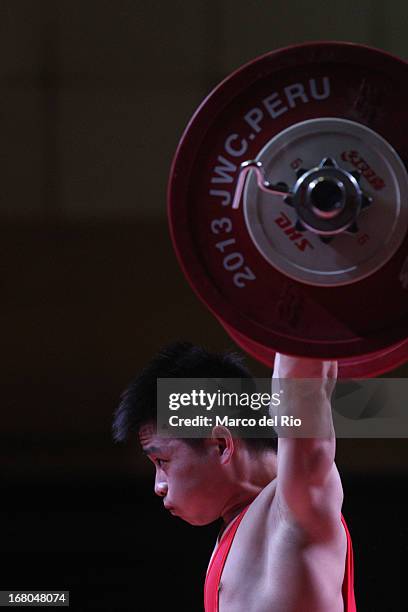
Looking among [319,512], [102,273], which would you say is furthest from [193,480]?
[102,273]

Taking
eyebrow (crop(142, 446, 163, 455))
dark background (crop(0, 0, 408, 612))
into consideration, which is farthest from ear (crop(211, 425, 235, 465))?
dark background (crop(0, 0, 408, 612))

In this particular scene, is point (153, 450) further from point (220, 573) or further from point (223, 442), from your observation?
point (220, 573)

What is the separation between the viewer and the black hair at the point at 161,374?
1.69 m

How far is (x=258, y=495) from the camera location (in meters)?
1.57

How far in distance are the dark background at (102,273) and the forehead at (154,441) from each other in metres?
1.29

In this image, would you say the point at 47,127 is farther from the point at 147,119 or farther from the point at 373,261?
the point at 373,261

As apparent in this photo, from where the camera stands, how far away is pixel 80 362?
331cm

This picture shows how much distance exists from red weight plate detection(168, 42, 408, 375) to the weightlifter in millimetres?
113

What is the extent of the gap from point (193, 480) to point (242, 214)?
699 millimetres

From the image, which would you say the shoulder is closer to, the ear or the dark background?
the ear

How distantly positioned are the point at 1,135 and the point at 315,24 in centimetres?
115

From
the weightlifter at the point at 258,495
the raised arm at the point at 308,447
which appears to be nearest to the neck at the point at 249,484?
the weightlifter at the point at 258,495

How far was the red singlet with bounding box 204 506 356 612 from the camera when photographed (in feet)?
4.87

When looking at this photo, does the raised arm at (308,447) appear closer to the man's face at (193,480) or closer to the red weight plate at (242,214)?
the red weight plate at (242,214)
